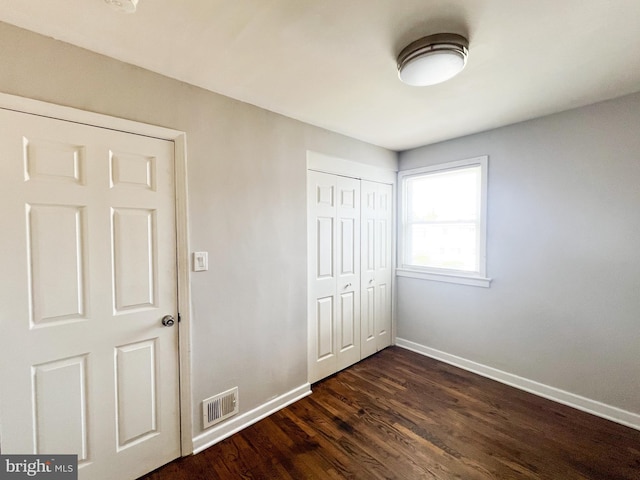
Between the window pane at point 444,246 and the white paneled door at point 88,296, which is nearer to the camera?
the white paneled door at point 88,296

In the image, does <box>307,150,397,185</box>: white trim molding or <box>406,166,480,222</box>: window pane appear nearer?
<box>307,150,397,185</box>: white trim molding

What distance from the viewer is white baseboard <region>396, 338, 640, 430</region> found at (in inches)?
77.9

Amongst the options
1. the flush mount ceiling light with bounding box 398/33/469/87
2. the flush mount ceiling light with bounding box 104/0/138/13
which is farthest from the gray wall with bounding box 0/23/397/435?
the flush mount ceiling light with bounding box 398/33/469/87

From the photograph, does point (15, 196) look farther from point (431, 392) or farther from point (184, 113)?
point (431, 392)

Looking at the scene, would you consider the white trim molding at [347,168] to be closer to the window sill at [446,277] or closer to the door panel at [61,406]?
the window sill at [446,277]

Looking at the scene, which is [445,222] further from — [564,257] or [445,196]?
[564,257]

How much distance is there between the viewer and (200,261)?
5.73 feet

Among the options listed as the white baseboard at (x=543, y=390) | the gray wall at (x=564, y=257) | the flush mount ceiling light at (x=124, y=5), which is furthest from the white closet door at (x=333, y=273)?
the flush mount ceiling light at (x=124, y=5)

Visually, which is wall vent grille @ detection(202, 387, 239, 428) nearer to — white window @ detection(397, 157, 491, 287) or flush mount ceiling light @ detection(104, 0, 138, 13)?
flush mount ceiling light @ detection(104, 0, 138, 13)

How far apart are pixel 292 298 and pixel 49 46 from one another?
6.79 ft

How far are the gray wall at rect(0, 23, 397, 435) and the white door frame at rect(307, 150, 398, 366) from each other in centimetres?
11

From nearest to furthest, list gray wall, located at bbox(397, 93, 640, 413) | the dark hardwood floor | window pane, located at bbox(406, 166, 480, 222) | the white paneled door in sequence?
the white paneled door
the dark hardwood floor
gray wall, located at bbox(397, 93, 640, 413)
window pane, located at bbox(406, 166, 480, 222)

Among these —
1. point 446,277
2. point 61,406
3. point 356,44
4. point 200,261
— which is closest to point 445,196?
point 446,277

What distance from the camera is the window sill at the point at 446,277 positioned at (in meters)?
2.67
